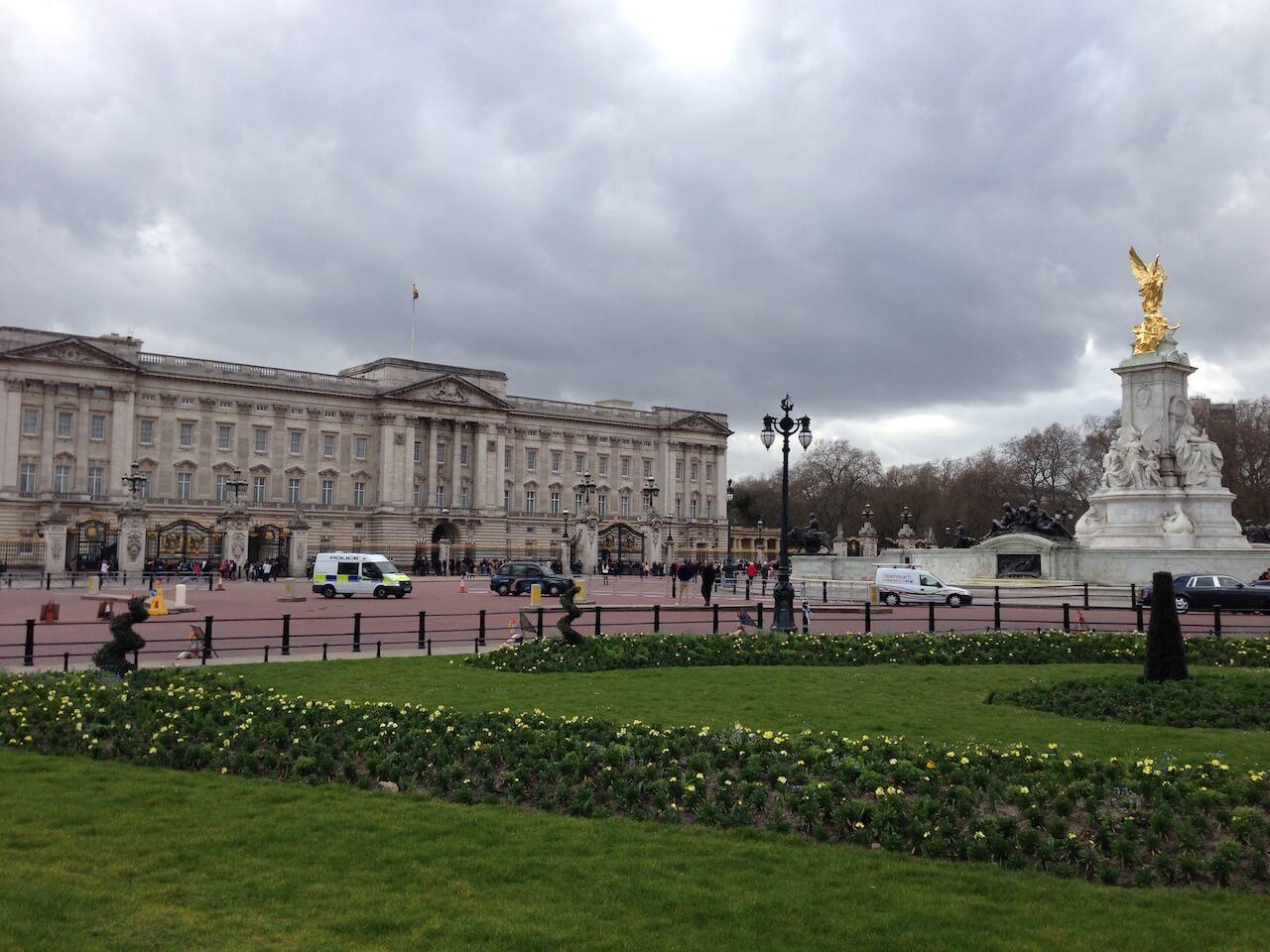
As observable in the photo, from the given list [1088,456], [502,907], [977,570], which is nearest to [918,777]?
[502,907]

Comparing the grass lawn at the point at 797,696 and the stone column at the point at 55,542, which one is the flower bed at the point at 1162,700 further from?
the stone column at the point at 55,542

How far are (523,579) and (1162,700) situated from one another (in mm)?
36250

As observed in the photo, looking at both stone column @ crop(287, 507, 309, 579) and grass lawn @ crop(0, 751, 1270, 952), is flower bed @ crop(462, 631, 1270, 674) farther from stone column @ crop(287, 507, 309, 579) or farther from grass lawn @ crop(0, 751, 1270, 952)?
stone column @ crop(287, 507, 309, 579)

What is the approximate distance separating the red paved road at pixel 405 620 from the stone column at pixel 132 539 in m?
5.47

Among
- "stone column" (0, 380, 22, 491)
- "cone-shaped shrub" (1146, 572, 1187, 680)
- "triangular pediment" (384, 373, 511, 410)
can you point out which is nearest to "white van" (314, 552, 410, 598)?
"cone-shaped shrub" (1146, 572, 1187, 680)

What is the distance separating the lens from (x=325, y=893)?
22.5 ft

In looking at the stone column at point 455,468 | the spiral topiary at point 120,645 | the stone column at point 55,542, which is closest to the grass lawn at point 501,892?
the spiral topiary at point 120,645

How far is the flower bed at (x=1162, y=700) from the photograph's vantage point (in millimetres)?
12711

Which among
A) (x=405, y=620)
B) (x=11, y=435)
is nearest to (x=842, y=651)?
(x=405, y=620)

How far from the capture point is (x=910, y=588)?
118 feet

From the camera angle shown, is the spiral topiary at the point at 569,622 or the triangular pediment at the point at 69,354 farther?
the triangular pediment at the point at 69,354

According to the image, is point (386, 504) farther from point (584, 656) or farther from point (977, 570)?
point (584, 656)

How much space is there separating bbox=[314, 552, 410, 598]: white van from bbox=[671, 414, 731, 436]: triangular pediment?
68.4 metres

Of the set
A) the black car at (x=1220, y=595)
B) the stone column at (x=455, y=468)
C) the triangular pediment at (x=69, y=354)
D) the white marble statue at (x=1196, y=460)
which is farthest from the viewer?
the stone column at (x=455, y=468)
